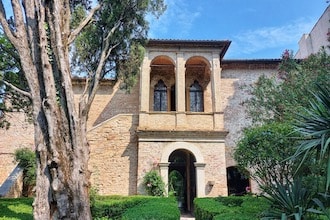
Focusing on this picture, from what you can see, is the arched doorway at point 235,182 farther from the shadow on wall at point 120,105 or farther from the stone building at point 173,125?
the shadow on wall at point 120,105

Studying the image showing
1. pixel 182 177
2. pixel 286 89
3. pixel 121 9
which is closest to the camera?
pixel 121 9

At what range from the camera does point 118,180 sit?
1471 centimetres

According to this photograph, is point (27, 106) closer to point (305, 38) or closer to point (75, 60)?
point (75, 60)

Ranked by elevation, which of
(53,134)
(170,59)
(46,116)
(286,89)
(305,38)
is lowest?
(53,134)

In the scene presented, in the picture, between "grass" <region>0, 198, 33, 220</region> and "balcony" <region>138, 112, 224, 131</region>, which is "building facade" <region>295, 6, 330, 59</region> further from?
"grass" <region>0, 198, 33, 220</region>

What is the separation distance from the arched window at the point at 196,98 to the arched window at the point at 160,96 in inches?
67.8

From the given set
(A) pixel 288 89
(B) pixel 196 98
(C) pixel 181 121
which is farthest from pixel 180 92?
(A) pixel 288 89

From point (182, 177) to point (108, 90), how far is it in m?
7.62

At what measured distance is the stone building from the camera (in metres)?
14.5

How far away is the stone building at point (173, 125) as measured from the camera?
14.5 meters

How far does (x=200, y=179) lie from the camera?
14.4 m

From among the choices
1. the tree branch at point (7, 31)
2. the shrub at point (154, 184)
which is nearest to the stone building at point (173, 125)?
the shrub at point (154, 184)

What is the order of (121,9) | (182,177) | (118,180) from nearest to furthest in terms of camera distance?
(121,9) < (118,180) < (182,177)

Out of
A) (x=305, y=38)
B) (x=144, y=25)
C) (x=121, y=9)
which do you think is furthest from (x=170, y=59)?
(x=305, y=38)
